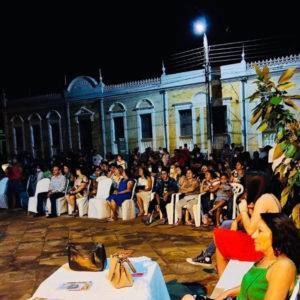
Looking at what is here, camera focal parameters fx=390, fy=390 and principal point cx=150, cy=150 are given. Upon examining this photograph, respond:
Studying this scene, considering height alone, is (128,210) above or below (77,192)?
below

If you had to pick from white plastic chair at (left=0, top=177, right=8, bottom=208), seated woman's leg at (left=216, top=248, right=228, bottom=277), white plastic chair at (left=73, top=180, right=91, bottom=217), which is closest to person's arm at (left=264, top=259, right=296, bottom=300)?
seated woman's leg at (left=216, top=248, right=228, bottom=277)

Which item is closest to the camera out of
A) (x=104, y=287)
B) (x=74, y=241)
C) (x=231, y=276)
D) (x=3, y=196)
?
(x=104, y=287)

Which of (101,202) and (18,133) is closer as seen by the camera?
(101,202)

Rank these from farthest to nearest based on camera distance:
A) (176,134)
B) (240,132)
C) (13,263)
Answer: (176,134), (240,132), (13,263)

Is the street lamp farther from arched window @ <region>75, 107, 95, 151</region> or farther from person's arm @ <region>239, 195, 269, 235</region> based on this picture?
person's arm @ <region>239, 195, 269, 235</region>

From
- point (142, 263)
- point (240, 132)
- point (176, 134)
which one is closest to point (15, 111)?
point (176, 134)

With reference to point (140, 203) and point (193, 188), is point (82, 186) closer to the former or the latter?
point (140, 203)

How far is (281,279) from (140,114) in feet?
62.9

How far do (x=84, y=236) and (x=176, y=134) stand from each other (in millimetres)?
12593

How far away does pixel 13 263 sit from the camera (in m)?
6.36

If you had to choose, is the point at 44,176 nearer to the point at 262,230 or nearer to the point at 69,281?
the point at 69,281

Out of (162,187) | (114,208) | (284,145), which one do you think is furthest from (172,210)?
(284,145)

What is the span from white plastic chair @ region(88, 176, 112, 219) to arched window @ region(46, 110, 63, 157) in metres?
16.0

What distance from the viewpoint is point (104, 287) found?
3.41 meters
